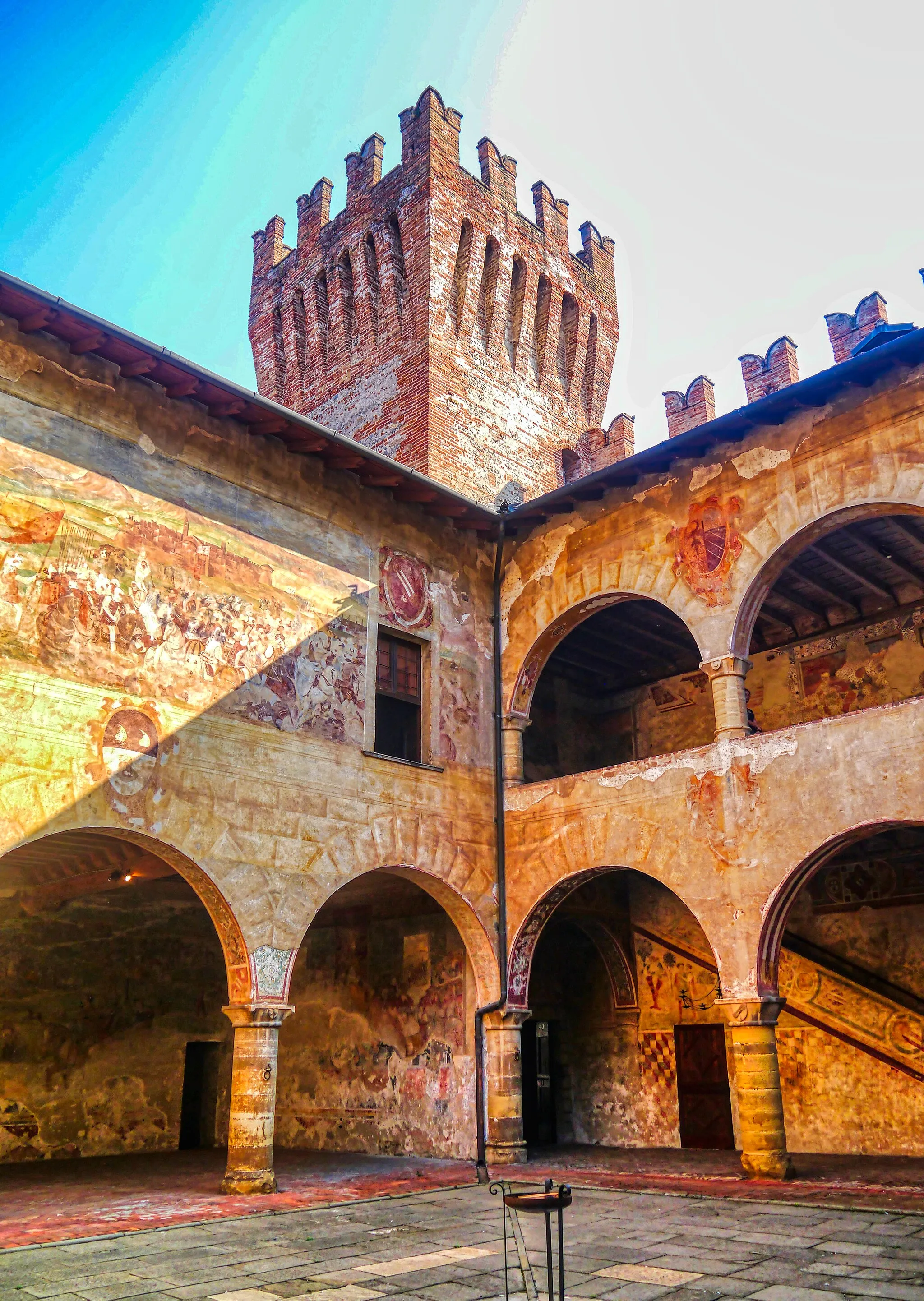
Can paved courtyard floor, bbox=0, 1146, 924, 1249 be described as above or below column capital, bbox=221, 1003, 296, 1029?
below

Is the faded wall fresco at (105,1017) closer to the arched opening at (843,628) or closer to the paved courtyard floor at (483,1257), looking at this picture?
the paved courtyard floor at (483,1257)

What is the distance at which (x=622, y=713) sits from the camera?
623 inches

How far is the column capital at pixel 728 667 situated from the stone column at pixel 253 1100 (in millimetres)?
5403

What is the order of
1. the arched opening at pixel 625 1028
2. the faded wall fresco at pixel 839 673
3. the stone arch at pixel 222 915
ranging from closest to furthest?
the stone arch at pixel 222 915 → the faded wall fresco at pixel 839 673 → the arched opening at pixel 625 1028

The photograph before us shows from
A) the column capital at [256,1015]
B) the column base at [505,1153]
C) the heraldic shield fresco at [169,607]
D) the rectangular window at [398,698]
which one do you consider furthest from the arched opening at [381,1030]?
the heraldic shield fresco at [169,607]

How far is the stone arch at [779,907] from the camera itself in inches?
375

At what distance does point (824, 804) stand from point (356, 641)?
Result: 198 inches

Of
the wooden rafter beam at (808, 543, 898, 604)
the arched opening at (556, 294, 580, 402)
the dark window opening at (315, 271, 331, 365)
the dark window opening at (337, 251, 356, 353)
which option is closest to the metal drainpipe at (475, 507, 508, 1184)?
the wooden rafter beam at (808, 543, 898, 604)

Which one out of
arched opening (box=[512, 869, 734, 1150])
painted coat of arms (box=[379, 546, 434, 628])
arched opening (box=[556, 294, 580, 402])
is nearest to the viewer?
painted coat of arms (box=[379, 546, 434, 628])

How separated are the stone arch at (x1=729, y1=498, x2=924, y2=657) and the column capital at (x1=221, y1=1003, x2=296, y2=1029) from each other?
5653mm

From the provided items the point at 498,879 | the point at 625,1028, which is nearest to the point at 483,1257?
the point at 498,879

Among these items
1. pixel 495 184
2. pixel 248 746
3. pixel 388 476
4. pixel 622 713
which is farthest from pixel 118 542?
pixel 495 184

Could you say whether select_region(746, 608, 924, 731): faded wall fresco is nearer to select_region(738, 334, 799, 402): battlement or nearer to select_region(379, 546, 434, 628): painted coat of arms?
select_region(738, 334, 799, 402): battlement

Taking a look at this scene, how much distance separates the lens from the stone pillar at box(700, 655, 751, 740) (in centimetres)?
1045
